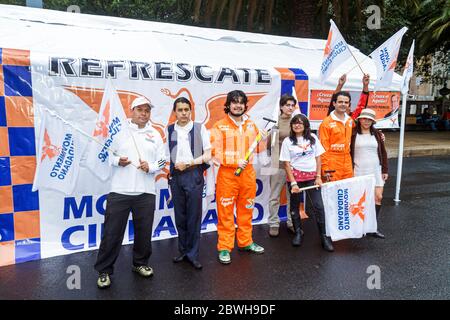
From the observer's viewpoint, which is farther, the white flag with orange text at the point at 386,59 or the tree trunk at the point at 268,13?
the tree trunk at the point at 268,13

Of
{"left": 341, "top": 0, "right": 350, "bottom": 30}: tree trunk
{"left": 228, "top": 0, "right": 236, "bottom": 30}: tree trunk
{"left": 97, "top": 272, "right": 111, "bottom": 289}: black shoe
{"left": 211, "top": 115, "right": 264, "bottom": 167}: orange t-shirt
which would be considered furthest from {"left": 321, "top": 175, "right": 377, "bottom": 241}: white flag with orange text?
{"left": 341, "top": 0, "right": 350, "bottom": 30}: tree trunk

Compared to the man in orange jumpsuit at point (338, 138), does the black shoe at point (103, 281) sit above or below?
below

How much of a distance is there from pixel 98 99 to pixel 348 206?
313 cm

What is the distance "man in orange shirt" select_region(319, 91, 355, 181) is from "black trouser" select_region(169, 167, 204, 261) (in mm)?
1639

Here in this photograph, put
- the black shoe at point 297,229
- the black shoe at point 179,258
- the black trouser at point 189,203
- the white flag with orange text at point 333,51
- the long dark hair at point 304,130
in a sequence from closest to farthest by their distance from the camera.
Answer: the black trouser at point 189,203, the black shoe at point 179,258, the long dark hair at point 304,130, the black shoe at point 297,229, the white flag with orange text at point 333,51

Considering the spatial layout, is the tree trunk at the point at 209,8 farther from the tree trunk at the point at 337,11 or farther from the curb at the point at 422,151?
the curb at the point at 422,151

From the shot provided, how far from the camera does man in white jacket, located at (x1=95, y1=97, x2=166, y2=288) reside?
3.48 m

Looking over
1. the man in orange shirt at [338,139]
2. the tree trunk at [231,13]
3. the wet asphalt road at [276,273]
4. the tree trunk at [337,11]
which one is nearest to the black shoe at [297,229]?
the wet asphalt road at [276,273]

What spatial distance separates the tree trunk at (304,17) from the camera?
9508mm

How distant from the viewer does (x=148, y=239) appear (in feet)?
12.2

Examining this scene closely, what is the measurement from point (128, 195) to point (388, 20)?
48.7 feet

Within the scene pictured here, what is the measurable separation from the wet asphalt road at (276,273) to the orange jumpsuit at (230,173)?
1.40 ft

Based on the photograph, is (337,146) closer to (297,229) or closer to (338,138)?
(338,138)

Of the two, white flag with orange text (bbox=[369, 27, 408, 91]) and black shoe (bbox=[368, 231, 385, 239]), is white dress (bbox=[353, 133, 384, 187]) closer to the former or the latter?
black shoe (bbox=[368, 231, 385, 239])
